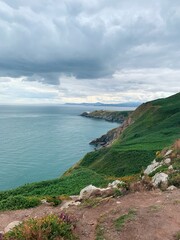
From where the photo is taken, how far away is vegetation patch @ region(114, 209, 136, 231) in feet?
33.4

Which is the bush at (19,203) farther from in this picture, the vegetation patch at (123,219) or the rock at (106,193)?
the vegetation patch at (123,219)

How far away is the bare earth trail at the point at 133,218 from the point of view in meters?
9.67

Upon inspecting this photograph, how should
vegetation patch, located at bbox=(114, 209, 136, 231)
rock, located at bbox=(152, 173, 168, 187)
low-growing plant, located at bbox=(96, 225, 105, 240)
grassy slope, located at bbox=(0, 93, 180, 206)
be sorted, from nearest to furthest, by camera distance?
low-growing plant, located at bbox=(96, 225, 105, 240), vegetation patch, located at bbox=(114, 209, 136, 231), rock, located at bbox=(152, 173, 168, 187), grassy slope, located at bbox=(0, 93, 180, 206)

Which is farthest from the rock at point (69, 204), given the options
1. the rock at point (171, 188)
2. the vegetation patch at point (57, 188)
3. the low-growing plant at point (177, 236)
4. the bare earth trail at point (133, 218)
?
the vegetation patch at point (57, 188)

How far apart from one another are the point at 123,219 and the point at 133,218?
1.29ft

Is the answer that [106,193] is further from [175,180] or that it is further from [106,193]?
[175,180]

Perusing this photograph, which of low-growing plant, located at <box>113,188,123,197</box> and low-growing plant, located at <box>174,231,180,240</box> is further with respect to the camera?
low-growing plant, located at <box>113,188,123,197</box>

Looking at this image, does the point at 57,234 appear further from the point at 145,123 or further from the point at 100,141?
the point at 100,141

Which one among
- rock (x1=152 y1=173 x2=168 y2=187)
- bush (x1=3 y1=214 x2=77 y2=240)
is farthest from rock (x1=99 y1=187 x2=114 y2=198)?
bush (x1=3 y1=214 x2=77 y2=240)

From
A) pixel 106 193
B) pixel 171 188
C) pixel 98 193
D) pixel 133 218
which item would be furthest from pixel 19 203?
pixel 171 188

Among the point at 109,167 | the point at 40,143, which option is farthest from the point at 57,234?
the point at 40,143

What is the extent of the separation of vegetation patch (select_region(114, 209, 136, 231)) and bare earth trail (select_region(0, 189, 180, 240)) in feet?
0.28

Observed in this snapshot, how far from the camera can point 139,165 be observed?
3809 centimetres

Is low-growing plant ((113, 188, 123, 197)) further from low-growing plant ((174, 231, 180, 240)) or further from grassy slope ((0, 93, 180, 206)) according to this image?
grassy slope ((0, 93, 180, 206))
